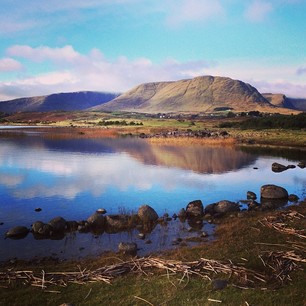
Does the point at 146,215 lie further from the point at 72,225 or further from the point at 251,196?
the point at 251,196

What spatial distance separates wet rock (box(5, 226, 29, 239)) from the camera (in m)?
25.0

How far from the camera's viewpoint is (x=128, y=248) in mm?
21828

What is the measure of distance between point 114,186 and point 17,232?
64.4ft

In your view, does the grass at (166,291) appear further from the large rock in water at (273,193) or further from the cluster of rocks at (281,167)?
the cluster of rocks at (281,167)

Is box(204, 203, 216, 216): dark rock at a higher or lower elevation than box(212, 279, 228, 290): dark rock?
lower

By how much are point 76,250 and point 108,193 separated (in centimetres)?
1783

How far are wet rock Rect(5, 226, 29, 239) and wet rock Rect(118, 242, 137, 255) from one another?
8.25 meters

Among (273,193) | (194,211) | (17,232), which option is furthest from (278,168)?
(17,232)

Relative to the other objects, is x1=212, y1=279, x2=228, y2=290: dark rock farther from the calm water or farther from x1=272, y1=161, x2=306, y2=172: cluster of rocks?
x1=272, y1=161, x2=306, y2=172: cluster of rocks

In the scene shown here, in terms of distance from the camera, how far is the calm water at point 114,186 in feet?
79.6

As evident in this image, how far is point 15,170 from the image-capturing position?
178ft

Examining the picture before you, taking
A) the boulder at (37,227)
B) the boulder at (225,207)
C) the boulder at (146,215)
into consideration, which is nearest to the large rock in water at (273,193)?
the boulder at (225,207)

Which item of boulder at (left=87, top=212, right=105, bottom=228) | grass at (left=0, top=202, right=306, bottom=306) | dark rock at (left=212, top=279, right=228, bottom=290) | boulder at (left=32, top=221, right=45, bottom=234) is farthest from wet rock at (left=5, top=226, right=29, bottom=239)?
dark rock at (left=212, top=279, right=228, bottom=290)

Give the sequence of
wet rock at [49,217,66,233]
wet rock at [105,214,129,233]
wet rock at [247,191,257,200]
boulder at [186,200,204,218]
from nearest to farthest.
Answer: wet rock at [49,217,66,233] < wet rock at [105,214,129,233] < boulder at [186,200,204,218] < wet rock at [247,191,257,200]
